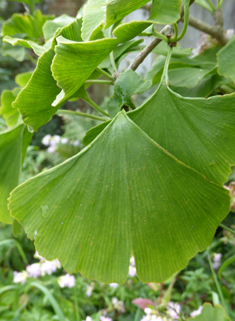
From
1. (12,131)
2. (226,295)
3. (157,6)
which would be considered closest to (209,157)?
(157,6)

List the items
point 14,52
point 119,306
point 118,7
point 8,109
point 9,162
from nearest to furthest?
point 118,7
point 9,162
point 8,109
point 14,52
point 119,306

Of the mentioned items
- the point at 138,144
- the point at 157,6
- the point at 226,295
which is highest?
the point at 157,6

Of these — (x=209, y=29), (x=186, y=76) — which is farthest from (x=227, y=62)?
(x=209, y=29)

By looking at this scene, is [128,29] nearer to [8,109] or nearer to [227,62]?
[227,62]

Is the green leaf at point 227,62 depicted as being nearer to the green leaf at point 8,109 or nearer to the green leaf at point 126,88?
the green leaf at point 126,88

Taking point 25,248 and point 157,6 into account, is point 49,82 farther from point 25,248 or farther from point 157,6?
point 25,248

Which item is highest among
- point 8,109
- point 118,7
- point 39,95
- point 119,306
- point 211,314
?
point 118,7

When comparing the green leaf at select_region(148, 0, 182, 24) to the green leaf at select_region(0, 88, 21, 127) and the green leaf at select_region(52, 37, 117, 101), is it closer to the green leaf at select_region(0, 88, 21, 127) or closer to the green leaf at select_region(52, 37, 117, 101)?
the green leaf at select_region(52, 37, 117, 101)

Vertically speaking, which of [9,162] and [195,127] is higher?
[195,127]
